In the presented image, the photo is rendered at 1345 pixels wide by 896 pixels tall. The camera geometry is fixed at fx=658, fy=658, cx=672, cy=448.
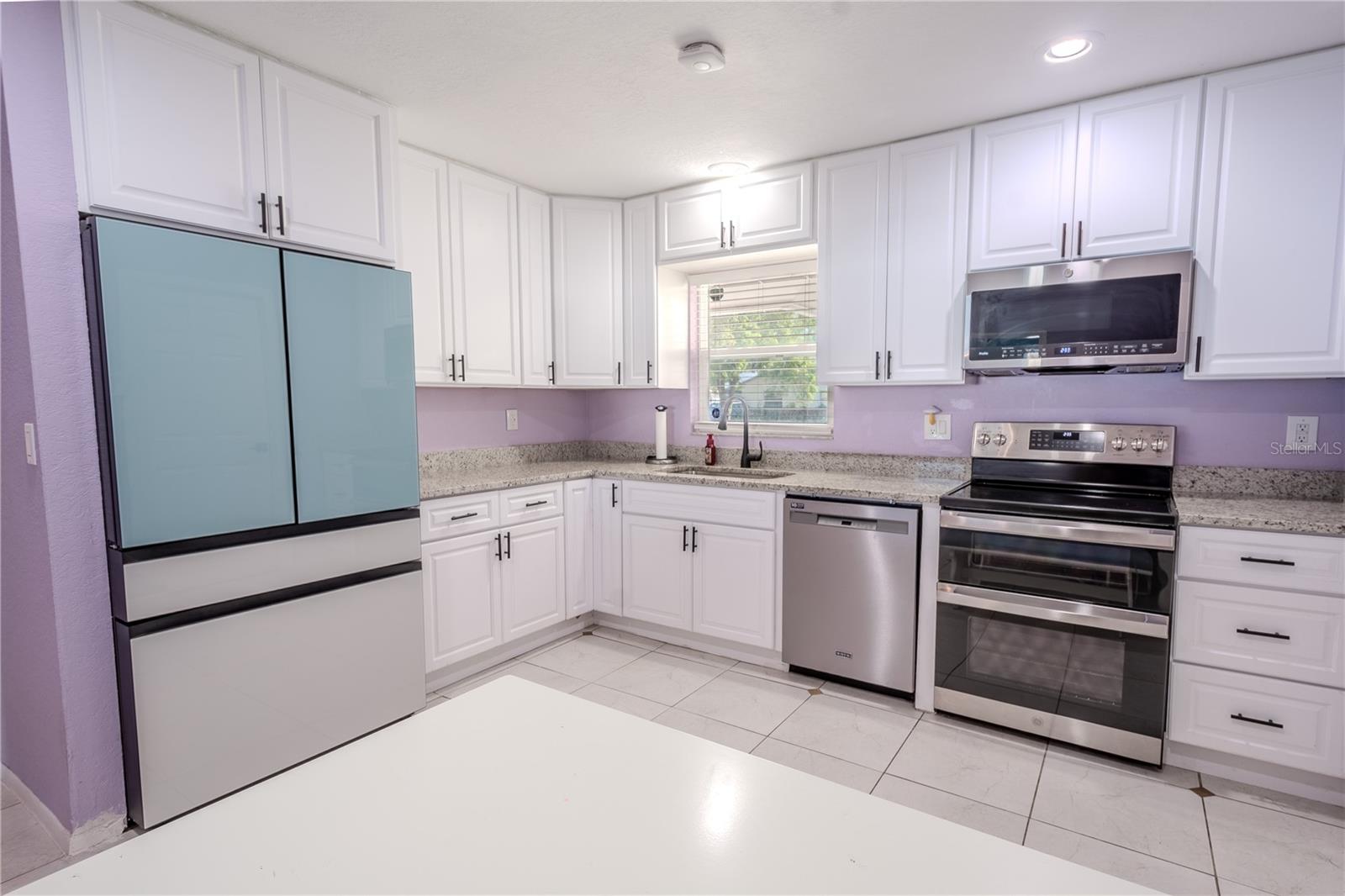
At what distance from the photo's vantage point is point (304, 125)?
2373mm

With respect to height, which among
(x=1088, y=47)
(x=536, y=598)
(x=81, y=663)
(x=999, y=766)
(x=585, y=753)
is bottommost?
(x=999, y=766)

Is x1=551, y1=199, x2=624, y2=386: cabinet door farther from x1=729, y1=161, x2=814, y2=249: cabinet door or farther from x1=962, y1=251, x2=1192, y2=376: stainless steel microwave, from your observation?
x1=962, y1=251, x2=1192, y2=376: stainless steel microwave

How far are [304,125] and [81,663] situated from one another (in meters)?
1.90

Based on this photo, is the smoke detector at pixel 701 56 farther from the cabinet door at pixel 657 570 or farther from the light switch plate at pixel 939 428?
the cabinet door at pixel 657 570

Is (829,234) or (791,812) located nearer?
(791,812)

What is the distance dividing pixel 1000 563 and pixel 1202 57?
6.30 feet

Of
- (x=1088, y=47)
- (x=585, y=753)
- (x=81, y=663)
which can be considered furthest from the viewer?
Answer: (x=1088, y=47)

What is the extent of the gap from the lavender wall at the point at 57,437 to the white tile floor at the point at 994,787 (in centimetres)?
33

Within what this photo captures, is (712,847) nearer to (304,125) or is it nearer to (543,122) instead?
(304,125)

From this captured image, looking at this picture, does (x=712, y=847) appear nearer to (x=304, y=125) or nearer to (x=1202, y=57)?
(x=304, y=125)

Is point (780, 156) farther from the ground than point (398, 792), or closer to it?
farther from the ground

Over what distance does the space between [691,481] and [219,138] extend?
7.58ft

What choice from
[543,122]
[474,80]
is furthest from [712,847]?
[543,122]

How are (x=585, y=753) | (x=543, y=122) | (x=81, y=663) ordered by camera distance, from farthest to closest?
1. (x=543, y=122)
2. (x=81, y=663)
3. (x=585, y=753)
